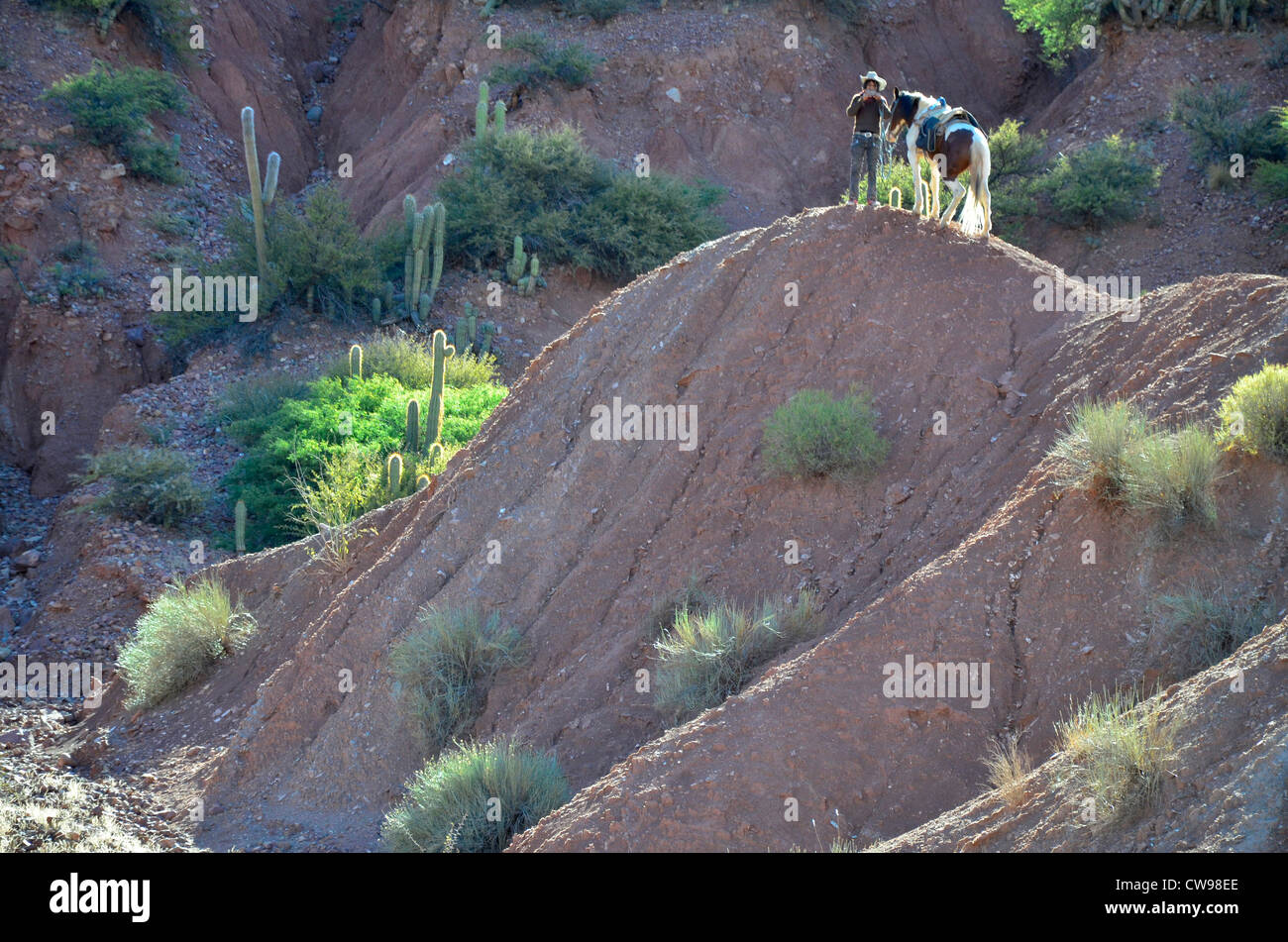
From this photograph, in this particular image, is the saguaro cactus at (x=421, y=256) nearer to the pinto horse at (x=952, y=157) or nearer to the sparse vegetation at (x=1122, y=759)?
the pinto horse at (x=952, y=157)

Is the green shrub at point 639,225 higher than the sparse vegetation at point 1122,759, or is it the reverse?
the green shrub at point 639,225

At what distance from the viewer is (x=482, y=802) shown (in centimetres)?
701

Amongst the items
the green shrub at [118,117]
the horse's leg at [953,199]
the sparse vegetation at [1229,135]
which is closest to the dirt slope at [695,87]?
the green shrub at [118,117]

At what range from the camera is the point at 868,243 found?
30.6 ft

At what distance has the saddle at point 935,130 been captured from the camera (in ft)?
29.3

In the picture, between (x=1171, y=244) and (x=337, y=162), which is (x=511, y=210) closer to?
(x=337, y=162)

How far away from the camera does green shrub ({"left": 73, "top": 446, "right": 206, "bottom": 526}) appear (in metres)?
15.1

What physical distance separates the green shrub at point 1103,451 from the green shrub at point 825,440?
1.47 m

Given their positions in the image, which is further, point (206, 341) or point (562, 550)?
point (206, 341)

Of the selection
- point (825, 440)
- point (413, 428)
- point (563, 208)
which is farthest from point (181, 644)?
point (563, 208)

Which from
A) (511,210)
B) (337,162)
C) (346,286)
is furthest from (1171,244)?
(337,162)

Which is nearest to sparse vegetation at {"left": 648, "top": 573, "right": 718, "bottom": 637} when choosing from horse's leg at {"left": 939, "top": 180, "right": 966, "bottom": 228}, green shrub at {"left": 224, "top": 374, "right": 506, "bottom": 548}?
horse's leg at {"left": 939, "top": 180, "right": 966, "bottom": 228}

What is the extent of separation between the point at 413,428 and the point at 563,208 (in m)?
8.95
